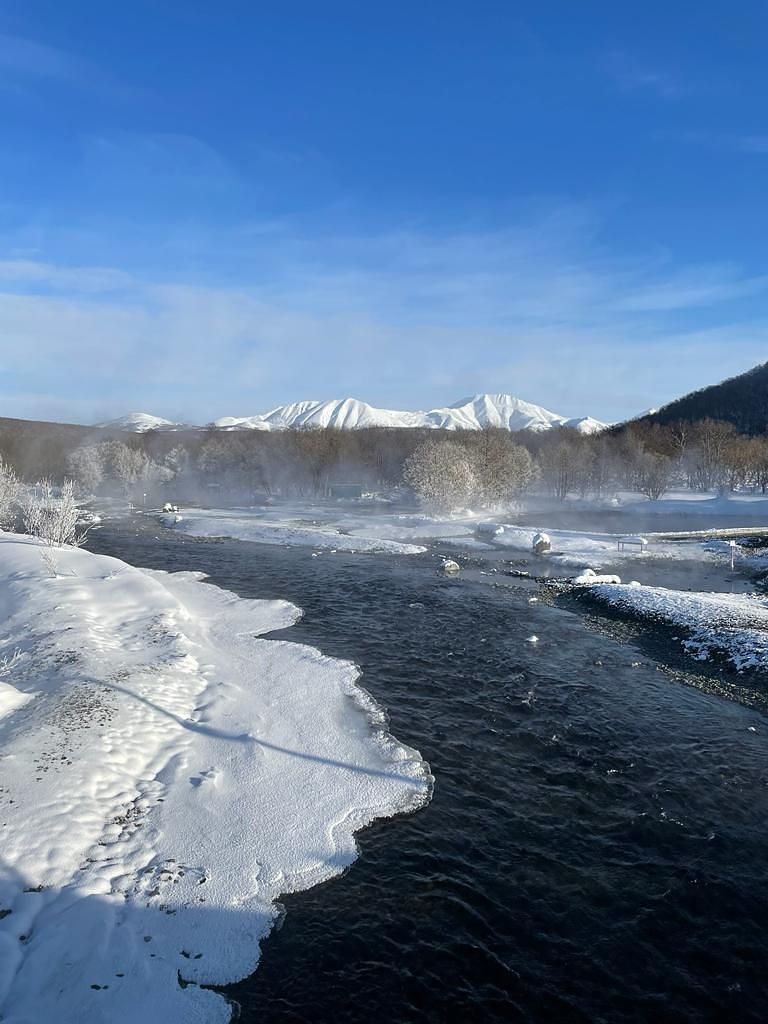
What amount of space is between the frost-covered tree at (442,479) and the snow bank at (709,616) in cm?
4543

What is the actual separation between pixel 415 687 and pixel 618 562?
30.0 metres

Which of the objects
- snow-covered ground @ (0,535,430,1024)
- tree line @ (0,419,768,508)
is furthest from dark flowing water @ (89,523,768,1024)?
tree line @ (0,419,768,508)

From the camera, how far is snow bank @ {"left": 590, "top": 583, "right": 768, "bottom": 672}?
2214cm

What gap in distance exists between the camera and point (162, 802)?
11750 mm

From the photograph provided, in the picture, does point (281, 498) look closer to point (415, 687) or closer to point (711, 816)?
point (415, 687)

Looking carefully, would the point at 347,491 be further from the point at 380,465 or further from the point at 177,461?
the point at 177,461

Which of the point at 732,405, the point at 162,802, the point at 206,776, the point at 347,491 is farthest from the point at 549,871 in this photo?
the point at 732,405

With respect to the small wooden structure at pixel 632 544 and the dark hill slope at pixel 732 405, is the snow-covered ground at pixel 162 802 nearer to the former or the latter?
the small wooden structure at pixel 632 544

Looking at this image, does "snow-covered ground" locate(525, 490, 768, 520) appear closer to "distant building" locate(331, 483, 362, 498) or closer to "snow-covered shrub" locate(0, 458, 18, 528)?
"distant building" locate(331, 483, 362, 498)

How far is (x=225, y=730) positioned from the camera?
1498 cm

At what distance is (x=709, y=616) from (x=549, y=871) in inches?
770

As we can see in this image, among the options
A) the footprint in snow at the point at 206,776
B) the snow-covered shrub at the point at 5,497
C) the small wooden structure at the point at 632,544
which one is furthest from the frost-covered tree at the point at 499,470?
the footprint in snow at the point at 206,776

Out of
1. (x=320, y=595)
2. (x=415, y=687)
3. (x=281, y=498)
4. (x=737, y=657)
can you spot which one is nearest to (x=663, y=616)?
(x=737, y=657)

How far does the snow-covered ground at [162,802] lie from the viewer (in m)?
8.05
